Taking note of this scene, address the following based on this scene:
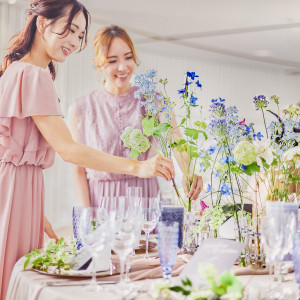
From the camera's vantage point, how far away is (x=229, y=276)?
34.0 inches

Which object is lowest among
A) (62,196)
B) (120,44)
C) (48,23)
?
(62,196)

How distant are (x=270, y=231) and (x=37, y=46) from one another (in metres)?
1.20

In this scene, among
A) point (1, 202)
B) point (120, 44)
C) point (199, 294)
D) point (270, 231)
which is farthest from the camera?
point (120, 44)

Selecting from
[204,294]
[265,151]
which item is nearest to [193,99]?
[265,151]

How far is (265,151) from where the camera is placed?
1303mm

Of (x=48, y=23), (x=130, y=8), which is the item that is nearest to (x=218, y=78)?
(x=130, y=8)

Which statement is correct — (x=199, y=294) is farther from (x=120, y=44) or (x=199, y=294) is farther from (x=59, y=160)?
(x=59, y=160)

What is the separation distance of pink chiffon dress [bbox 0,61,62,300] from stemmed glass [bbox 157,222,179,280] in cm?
67

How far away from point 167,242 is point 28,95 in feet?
2.59

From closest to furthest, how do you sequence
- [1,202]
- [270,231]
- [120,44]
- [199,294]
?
[199,294] → [270,231] → [1,202] → [120,44]

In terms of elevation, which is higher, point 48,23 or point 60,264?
point 48,23

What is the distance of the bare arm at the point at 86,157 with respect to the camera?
155cm

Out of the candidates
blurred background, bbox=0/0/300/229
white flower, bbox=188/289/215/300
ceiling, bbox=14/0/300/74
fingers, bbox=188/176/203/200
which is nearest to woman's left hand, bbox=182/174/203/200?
fingers, bbox=188/176/203/200

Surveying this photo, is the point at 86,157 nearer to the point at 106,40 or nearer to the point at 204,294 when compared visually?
the point at 204,294
